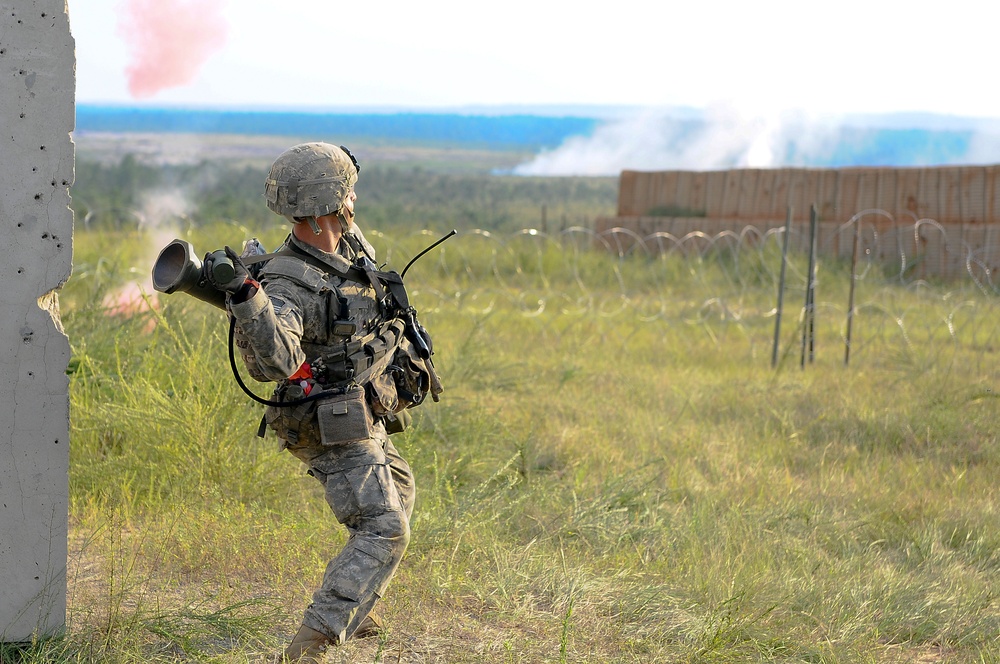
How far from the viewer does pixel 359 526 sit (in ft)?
10.0

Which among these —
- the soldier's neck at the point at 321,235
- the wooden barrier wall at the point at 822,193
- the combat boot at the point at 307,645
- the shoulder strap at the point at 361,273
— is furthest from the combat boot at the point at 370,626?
the wooden barrier wall at the point at 822,193

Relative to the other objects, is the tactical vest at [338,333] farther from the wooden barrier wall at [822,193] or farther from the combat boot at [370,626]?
the wooden barrier wall at [822,193]

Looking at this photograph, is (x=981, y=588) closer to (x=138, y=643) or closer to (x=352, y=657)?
(x=352, y=657)

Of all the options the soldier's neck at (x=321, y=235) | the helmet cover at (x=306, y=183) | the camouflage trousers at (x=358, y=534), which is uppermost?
the helmet cover at (x=306, y=183)

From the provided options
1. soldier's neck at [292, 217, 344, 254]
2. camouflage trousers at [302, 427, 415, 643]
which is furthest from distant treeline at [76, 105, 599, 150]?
camouflage trousers at [302, 427, 415, 643]

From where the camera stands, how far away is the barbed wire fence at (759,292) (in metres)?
8.78

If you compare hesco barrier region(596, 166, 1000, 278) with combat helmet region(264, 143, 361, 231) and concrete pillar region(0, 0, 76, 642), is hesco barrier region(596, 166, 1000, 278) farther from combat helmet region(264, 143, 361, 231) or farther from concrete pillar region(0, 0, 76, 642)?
concrete pillar region(0, 0, 76, 642)

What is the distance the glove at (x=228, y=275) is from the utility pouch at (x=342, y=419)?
0.50m

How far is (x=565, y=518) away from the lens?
4.59 metres

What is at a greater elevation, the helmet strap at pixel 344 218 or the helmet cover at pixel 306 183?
the helmet cover at pixel 306 183

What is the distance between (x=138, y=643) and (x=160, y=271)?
1297 mm

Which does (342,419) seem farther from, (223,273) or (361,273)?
(223,273)

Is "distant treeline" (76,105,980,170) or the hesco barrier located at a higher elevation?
"distant treeline" (76,105,980,170)

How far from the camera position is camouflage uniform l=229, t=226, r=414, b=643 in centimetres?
296
